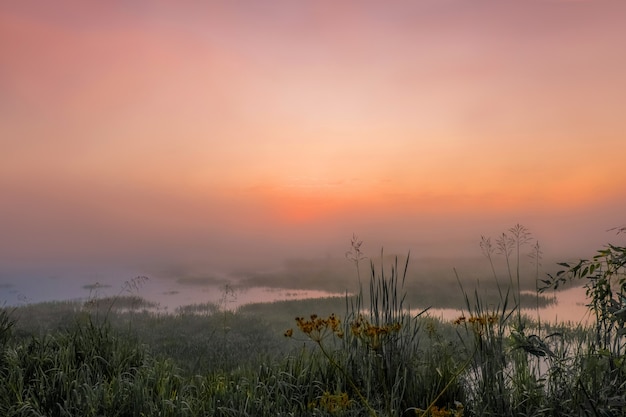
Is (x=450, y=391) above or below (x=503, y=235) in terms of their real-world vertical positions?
below

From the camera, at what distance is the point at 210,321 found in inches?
540

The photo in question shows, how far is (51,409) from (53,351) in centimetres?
145

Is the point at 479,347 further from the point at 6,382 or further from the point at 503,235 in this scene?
the point at 6,382

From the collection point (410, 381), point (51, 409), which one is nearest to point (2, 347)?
point (51, 409)

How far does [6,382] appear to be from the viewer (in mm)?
6496

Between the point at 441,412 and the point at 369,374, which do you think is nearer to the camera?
the point at 441,412

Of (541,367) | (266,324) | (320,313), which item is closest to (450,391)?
(541,367)

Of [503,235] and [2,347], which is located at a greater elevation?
[503,235]

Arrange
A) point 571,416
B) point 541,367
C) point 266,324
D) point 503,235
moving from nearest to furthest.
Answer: point 571,416, point 541,367, point 503,235, point 266,324

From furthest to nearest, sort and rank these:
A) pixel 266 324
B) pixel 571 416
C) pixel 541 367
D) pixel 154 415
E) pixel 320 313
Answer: pixel 320 313
pixel 266 324
pixel 541 367
pixel 154 415
pixel 571 416

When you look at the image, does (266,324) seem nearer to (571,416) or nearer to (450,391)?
(450,391)

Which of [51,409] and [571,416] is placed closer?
[571,416]

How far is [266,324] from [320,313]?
199cm

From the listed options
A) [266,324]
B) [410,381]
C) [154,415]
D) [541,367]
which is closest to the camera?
[154,415]
